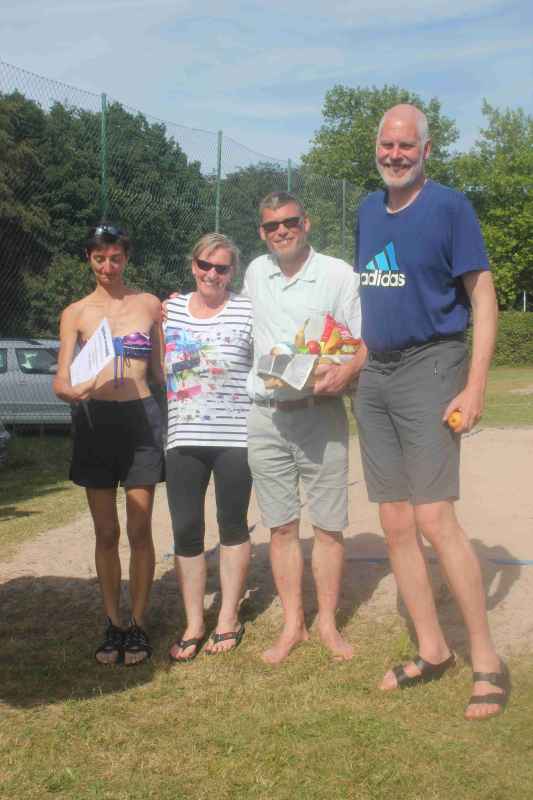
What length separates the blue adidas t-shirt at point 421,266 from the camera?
2.70m

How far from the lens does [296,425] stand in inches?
130

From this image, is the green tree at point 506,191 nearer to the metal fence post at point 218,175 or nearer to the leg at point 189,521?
the metal fence post at point 218,175

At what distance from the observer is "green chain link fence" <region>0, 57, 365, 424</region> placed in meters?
8.99

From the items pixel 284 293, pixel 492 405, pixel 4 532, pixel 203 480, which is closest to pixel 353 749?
pixel 203 480

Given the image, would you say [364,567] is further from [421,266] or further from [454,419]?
[421,266]

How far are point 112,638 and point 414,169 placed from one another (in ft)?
8.08

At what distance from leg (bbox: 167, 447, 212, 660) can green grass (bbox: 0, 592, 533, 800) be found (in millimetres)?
173

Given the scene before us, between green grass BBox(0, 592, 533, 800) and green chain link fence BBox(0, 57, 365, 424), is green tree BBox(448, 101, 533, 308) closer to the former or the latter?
green chain link fence BBox(0, 57, 365, 424)

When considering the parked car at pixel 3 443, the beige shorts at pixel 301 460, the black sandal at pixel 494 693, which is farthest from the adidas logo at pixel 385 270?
the parked car at pixel 3 443

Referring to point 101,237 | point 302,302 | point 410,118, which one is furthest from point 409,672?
point 101,237

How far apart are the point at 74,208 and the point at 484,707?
8.28 m

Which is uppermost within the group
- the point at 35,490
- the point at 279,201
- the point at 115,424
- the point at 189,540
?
the point at 279,201

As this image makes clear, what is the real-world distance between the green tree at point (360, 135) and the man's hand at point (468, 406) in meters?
39.8

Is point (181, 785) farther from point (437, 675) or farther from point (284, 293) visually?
point (284, 293)
